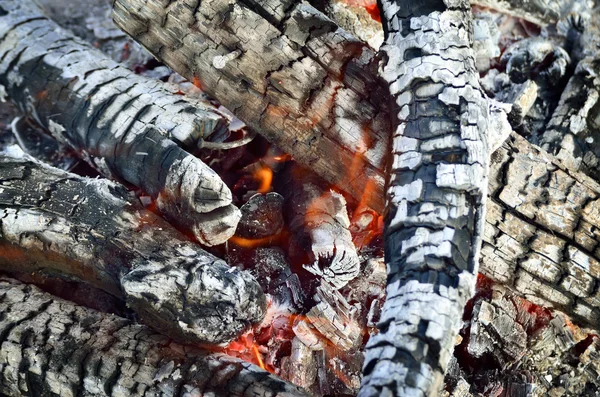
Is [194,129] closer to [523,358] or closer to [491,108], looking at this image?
[491,108]

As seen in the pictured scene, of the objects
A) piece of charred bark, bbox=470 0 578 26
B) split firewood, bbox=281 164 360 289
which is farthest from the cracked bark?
piece of charred bark, bbox=470 0 578 26

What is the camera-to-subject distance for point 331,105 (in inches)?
94.6

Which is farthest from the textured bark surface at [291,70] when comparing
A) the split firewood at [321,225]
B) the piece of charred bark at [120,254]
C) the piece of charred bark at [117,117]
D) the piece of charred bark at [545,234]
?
the piece of charred bark at [120,254]

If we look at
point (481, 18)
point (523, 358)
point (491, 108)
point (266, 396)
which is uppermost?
point (481, 18)

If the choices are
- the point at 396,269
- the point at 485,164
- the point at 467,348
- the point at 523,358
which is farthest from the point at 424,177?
the point at 523,358

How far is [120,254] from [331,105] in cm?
114

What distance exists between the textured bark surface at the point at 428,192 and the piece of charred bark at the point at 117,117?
0.79 metres

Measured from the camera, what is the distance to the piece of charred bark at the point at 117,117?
236 cm

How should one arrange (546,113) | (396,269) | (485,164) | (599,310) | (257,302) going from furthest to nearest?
(546,113) < (599,310) < (257,302) < (485,164) < (396,269)

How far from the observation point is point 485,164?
2.04m

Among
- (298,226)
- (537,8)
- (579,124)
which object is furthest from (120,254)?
(537,8)

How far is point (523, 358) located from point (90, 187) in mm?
2225

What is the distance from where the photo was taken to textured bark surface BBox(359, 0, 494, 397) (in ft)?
5.61

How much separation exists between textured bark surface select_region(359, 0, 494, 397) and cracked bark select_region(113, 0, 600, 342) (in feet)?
0.61
